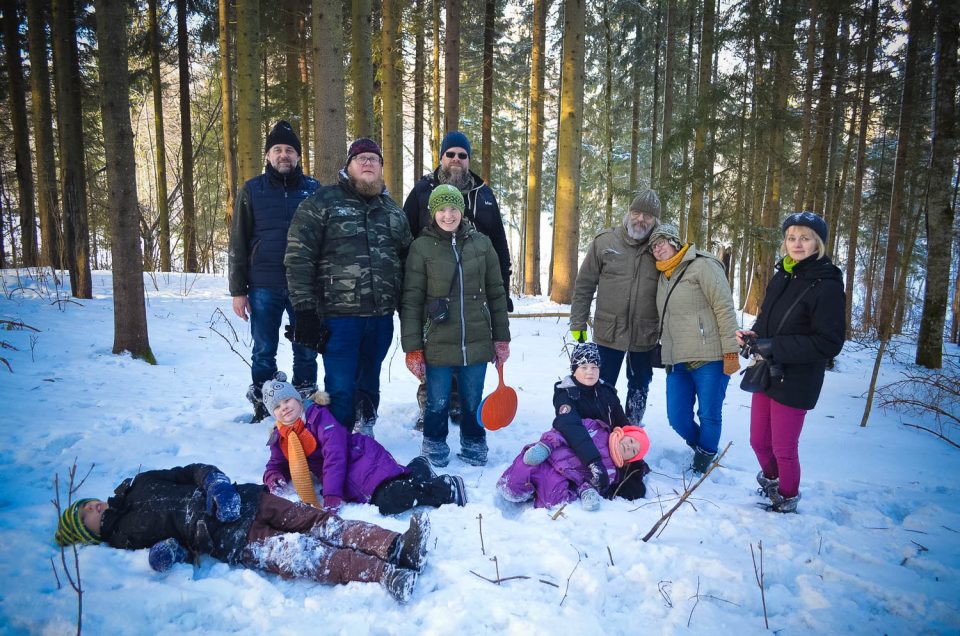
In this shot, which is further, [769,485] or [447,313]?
[447,313]

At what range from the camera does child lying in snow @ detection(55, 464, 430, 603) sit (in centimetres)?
222

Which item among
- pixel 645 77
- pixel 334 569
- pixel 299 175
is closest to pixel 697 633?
pixel 334 569

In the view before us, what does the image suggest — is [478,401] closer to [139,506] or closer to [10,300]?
[139,506]

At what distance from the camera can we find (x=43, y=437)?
10.9 feet

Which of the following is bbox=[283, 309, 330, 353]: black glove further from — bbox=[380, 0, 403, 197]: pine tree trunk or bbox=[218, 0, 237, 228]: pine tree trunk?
bbox=[218, 0, 237, 228]: pine tree trunk

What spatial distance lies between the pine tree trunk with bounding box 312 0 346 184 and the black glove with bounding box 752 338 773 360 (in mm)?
5129

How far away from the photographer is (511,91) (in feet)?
55.0

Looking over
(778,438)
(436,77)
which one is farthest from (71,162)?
(778,438)

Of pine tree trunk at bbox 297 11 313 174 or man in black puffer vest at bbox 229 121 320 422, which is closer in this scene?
man in black puffer vest at bbox 229 121 320 422

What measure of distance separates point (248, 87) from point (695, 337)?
9267mm

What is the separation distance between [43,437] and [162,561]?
6.68 feet

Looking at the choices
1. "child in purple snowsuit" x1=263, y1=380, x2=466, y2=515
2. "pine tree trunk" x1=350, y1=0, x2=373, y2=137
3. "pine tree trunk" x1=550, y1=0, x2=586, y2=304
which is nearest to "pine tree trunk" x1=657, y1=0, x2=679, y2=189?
"pine tree trunk" x1=550, y1=0, x2=586, y2=304

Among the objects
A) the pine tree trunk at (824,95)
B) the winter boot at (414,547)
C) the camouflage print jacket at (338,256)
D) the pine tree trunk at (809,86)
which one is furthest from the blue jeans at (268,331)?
the pine tree trunk at (809,86)

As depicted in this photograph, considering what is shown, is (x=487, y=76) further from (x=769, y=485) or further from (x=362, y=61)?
(x=769, y=485)
